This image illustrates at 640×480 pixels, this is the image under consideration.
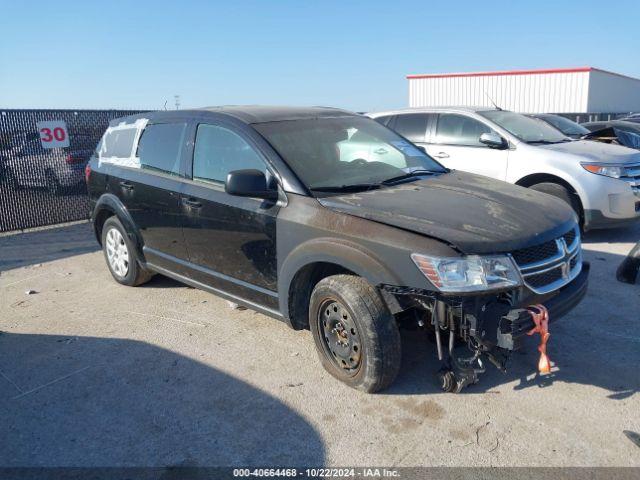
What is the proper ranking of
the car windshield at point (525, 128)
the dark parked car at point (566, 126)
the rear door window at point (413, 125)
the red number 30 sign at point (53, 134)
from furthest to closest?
the dark parked car at point (566, 126)
the red number 30 sign at point (53, 134)
the rear door window at point (413, 125)
the car windshield at point (525, 128)

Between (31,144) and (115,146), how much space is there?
15.4ft

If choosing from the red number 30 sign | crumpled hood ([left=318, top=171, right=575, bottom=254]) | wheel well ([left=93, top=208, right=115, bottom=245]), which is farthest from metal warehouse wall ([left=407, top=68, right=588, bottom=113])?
crumpled hood ([left=318, top=171, right=575, bottom=254])

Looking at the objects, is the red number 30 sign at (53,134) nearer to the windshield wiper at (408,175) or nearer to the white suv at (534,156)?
the white suv at (534,156)

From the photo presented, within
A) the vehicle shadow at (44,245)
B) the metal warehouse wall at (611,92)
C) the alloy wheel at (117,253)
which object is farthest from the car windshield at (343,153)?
the metal warehouse wall at (611,92)

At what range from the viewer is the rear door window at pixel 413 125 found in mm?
8648

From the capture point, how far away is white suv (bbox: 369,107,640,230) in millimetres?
6961

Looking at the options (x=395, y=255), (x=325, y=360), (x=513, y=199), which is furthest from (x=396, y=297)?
(x=513, y=199)

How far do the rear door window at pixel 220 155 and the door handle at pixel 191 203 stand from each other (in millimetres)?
197

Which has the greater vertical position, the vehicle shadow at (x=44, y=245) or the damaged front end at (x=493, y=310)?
the damaged front end at (x=493, y=310)

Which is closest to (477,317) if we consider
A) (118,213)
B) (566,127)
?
(118,213)

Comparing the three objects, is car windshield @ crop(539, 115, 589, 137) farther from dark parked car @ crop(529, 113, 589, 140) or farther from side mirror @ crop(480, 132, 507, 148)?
side mirror @ crop(480, 132, 507, 148)

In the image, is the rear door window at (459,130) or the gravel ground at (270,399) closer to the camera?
the gravel ground at (270,399)

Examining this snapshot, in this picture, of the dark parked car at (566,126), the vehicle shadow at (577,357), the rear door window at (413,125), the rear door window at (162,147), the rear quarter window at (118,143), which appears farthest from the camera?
the dark parked car at (566,126)

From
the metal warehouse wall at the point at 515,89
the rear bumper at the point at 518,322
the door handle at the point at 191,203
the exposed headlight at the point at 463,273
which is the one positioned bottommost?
the rear bumper at the point at 518,322
